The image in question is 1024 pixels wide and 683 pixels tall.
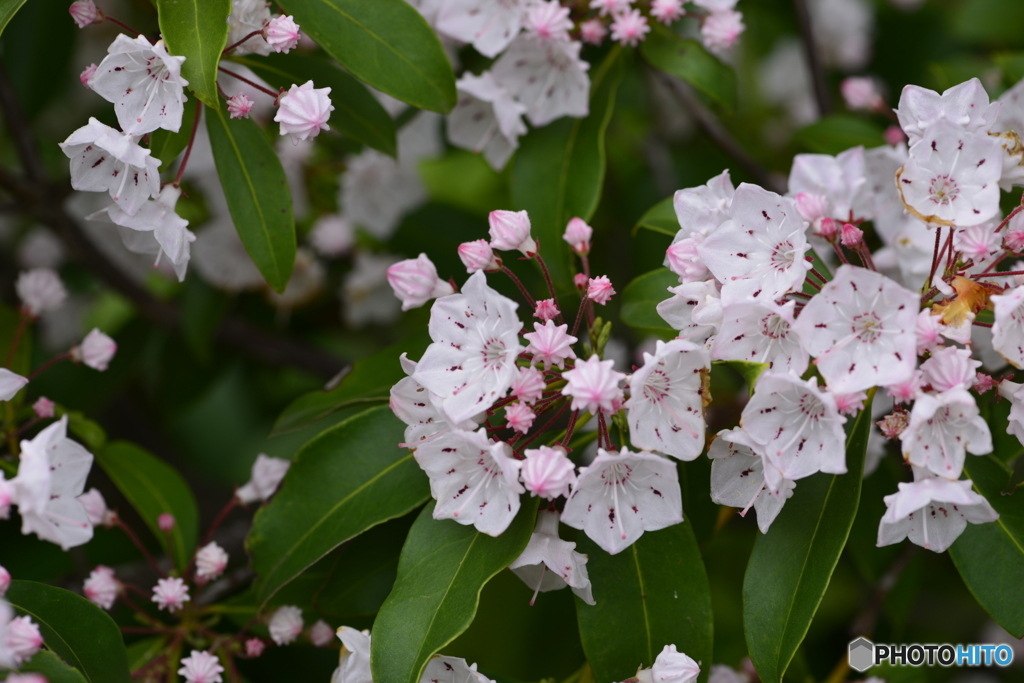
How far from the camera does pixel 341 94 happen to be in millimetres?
2041

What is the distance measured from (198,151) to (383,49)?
91 centimetres

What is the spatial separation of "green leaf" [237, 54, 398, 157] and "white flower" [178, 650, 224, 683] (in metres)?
1.14

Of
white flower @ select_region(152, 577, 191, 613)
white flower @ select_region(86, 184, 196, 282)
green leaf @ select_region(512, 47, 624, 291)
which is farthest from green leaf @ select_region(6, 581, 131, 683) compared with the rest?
green leaf @ select_region(512, 47, 624, 291)

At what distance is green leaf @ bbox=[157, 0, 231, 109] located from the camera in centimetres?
156

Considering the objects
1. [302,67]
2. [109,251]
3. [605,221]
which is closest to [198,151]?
[302,67]

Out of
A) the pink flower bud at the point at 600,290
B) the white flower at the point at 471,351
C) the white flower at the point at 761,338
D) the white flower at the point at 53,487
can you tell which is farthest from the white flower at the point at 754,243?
the white flower at the point at 53,487

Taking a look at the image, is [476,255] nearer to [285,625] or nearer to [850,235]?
[850,235]

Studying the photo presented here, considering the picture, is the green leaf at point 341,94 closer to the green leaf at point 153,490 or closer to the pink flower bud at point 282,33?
the pink flower bud at point 282,33

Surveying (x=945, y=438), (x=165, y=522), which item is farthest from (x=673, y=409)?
(x=165, y=522)

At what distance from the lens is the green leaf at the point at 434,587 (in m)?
1.49

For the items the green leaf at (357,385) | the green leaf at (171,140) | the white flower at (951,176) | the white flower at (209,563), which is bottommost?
the white flower at (209,563)

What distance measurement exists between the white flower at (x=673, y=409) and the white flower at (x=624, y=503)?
0.04m

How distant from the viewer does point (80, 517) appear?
1.56m

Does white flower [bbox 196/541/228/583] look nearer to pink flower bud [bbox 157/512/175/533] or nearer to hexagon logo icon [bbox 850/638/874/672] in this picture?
pink flower bud [bbox 157/512/175/533]
